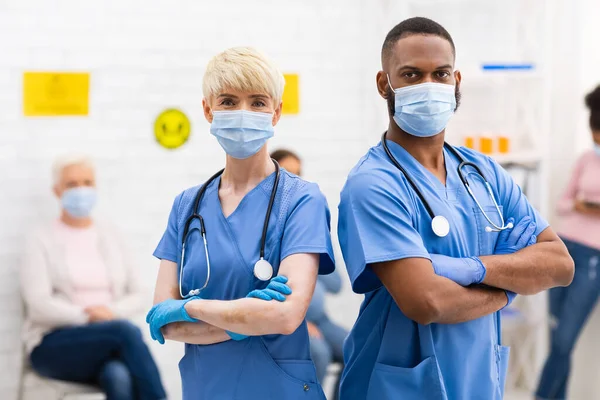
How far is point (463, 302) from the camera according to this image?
1.67 meters

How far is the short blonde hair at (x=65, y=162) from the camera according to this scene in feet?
11.2

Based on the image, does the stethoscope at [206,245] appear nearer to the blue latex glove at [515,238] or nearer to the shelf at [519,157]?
the blue latex glove at [515,238]

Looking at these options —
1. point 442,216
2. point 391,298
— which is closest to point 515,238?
point 442,216

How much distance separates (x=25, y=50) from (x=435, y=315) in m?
2.45

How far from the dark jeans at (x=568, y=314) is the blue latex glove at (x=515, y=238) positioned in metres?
2.11

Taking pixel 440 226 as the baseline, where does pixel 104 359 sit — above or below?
below

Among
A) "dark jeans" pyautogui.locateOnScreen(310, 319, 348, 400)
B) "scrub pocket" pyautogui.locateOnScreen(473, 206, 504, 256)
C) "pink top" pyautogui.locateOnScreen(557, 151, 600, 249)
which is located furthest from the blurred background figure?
"scrub pocket" pyautogui.locateOnScreen(473, 206, 504, 256)

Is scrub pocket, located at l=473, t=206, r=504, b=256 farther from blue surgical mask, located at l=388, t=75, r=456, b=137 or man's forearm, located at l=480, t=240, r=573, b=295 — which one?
blue surgical mask, located at l=388, t=75, r=456, b=137

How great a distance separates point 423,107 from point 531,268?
410 millimetres

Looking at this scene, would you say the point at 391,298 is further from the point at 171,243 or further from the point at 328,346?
the point at 328,346

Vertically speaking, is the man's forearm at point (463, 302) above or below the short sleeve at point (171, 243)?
below

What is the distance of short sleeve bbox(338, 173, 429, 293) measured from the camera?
5.51 feet

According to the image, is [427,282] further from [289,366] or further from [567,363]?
[567,363]

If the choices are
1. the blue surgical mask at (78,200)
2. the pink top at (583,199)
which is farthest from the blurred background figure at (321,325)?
the pink top at (583,199)
